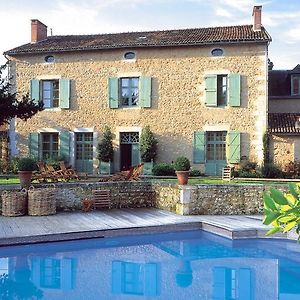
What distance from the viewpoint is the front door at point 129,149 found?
18.9 meters

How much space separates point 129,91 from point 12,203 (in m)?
9.44

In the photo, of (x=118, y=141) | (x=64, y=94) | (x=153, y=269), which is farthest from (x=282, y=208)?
(x=64, y=94)

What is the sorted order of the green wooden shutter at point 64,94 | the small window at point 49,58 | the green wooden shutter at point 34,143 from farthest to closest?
1. the small window at point 49,58
2. the green wooden shutter at point 34,143
3. the green wooden shutter at point 64,94

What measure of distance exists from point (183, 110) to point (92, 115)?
13.2 ft

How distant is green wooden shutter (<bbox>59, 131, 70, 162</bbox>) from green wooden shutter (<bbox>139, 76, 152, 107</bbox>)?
11.8ft

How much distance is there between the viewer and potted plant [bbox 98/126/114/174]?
60.7 feet

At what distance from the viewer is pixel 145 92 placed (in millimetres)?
18641

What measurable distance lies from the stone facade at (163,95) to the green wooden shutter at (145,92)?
0.71ft

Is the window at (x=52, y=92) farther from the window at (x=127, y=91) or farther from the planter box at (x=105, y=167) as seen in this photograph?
the planter box at (x=105, y=167)

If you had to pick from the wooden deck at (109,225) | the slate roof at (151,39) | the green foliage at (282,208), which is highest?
the slate roof at (151,39)

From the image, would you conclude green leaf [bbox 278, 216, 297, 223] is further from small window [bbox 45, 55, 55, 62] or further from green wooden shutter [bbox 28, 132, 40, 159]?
small window [bbox 45, 55, 55, 62]

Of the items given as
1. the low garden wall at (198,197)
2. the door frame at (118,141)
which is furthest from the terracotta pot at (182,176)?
the door frame at (118,141)

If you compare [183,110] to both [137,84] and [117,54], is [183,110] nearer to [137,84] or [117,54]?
[137,84]

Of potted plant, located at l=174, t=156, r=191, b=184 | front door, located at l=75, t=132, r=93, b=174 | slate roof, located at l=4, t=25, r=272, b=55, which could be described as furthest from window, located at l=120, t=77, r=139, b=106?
potted plant, located at l=174, t=156, r=191, b=184
